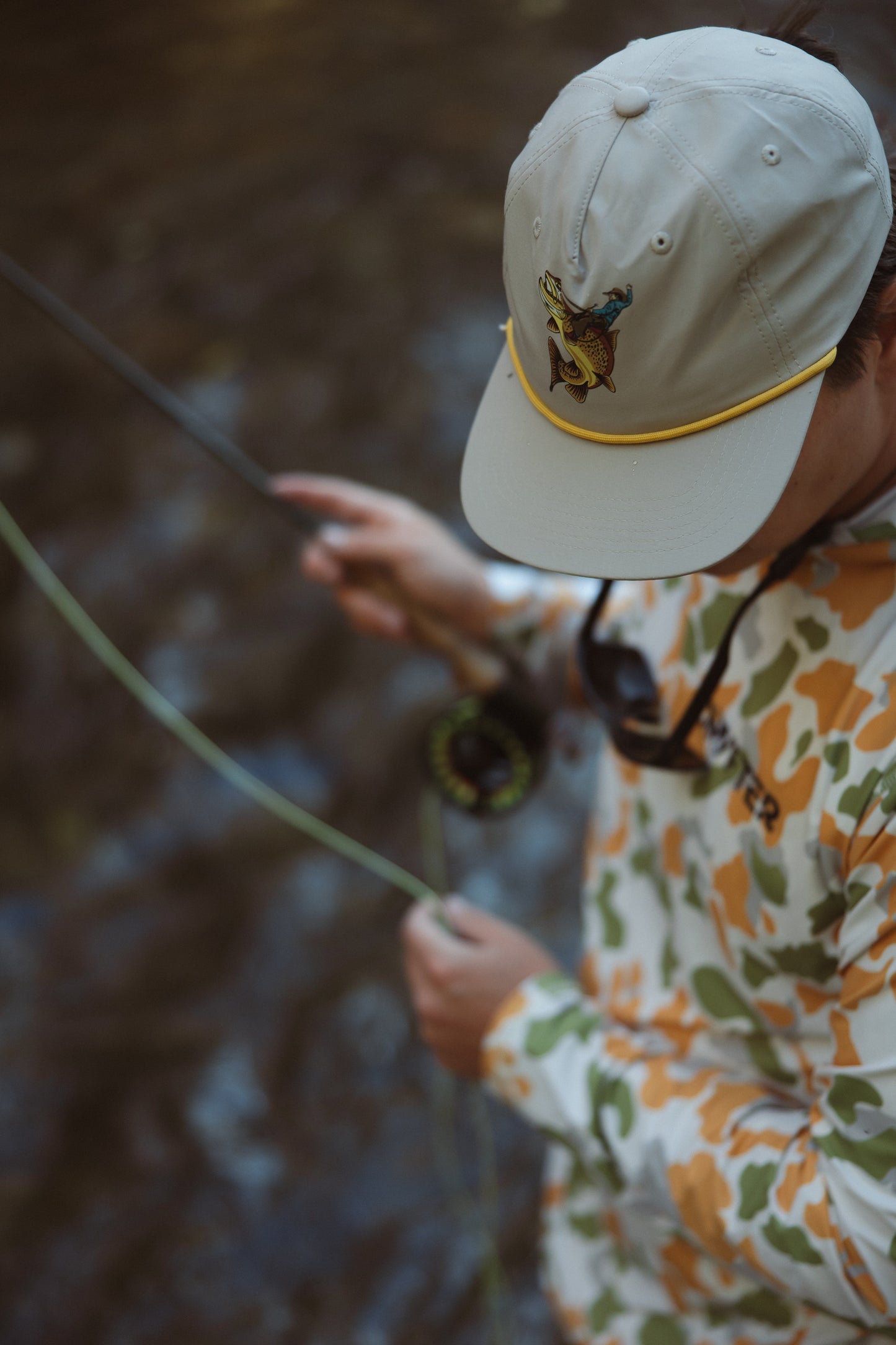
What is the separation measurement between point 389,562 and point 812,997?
0.63 m

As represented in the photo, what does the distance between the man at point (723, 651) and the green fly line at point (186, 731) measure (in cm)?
74

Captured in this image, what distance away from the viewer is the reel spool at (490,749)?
118cm

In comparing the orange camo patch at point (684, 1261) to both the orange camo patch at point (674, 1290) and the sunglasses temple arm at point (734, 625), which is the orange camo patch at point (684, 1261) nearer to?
the orange camo patch at point (674, 1290)

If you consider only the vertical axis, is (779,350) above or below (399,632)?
above

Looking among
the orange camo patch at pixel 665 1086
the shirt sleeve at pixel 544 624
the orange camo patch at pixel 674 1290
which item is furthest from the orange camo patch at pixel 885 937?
the shirt sleeve at pixel 544 624

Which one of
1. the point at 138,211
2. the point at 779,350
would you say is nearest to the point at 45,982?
the point at 779,350

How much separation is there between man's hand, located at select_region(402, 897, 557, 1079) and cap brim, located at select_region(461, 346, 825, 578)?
0.40 metres

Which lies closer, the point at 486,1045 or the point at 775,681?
the point at 775,681

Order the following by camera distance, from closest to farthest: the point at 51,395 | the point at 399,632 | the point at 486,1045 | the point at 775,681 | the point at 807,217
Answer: the point at 807,217 → the point at 775,681 → the point at 486,1045 → the point at 399,632 → the point at 51,395

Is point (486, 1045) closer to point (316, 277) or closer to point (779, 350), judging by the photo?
point (779, 350)

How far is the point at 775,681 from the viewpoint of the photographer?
2.46ft

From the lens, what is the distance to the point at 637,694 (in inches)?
35.0

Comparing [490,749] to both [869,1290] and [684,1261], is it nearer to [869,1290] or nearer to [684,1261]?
[684,1261]

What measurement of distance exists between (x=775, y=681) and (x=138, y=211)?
7.73ft
